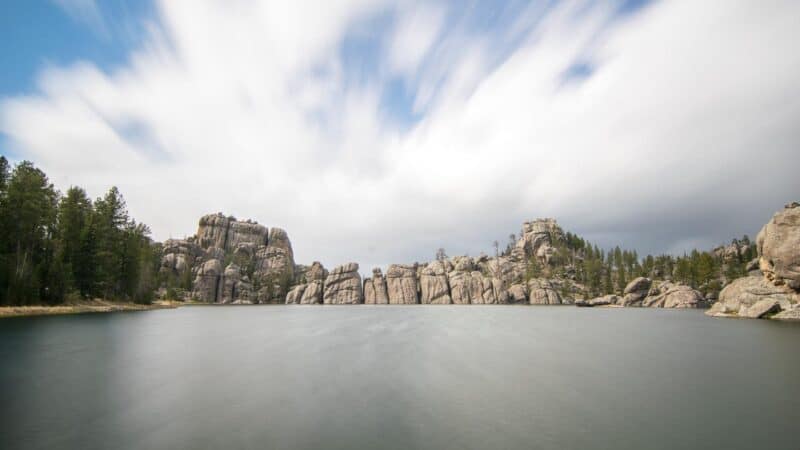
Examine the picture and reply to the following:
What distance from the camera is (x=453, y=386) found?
55.0ft

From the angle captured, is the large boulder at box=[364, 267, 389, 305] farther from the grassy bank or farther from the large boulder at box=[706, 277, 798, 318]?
the large boulder at box=[706, 277, 798, 318]

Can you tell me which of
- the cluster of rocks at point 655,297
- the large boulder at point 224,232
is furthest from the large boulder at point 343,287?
the cluster of rocks at point 655,297

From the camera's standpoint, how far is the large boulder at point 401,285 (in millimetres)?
157850

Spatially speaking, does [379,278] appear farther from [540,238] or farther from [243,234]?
[540,238]

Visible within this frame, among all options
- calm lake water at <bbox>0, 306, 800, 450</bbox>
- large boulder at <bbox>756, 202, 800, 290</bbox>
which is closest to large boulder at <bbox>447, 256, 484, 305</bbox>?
large boulder at <bbox>756, 202, 800, 290</bbox>

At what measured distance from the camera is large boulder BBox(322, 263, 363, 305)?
153875mm

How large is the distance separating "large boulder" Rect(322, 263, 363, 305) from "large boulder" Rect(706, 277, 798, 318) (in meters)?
119

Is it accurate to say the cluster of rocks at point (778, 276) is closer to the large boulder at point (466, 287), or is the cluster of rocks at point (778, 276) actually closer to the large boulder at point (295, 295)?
the large boulder at point (466, 287)

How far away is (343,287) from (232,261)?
Result: 4897 cm

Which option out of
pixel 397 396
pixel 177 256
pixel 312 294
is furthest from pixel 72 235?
pixel 312 294

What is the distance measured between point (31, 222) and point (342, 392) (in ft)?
210

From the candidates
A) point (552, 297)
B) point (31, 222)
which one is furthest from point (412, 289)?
point (31, 222)

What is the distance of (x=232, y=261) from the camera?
15688cm

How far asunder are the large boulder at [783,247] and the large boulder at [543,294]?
82086mm
